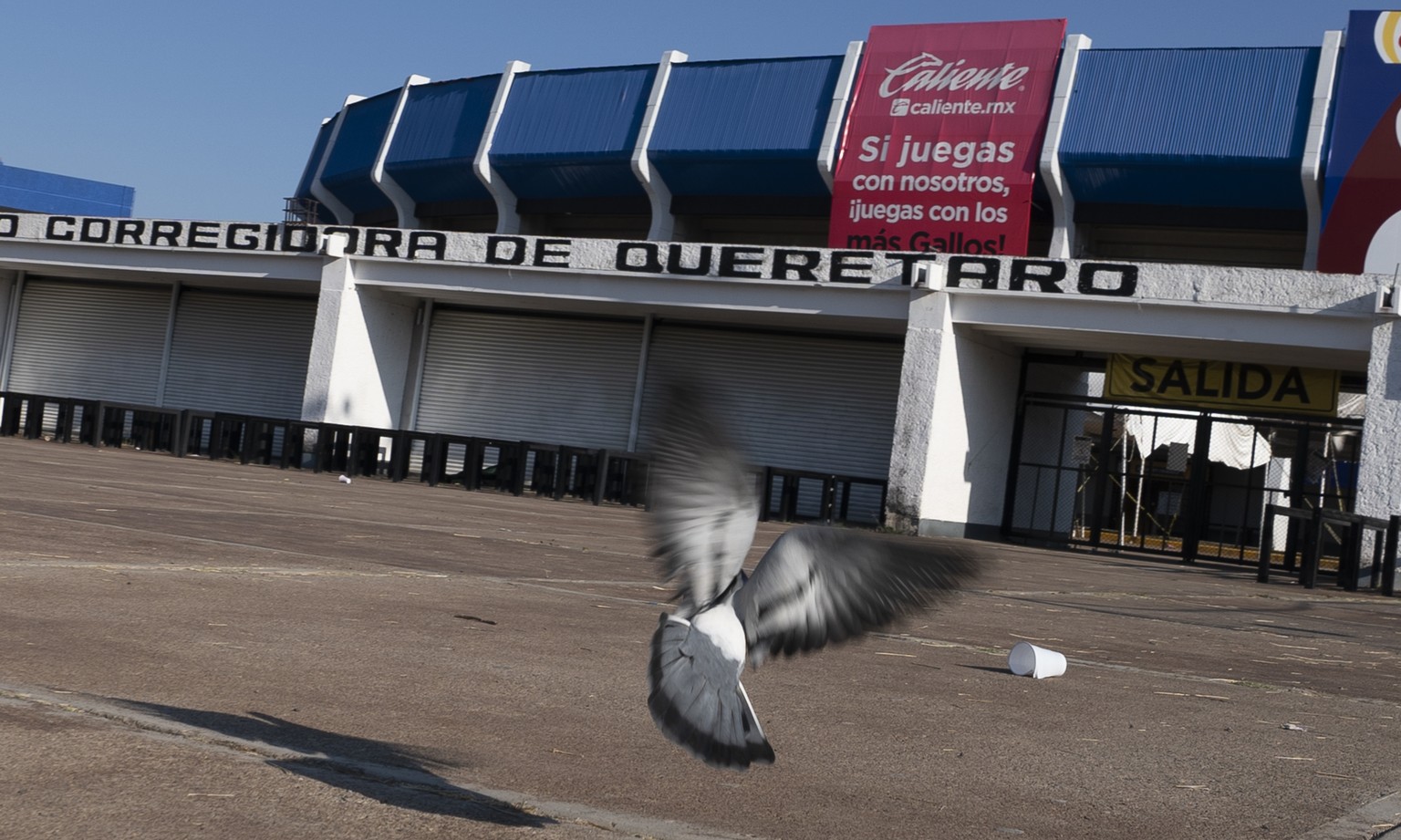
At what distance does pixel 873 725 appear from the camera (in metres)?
5.06

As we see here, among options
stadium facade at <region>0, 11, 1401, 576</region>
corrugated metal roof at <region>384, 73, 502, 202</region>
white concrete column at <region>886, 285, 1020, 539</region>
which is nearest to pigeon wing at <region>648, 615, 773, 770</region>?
stadium facade at <region>0, 11, 1401, 576</region>

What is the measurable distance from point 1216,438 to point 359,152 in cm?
2221

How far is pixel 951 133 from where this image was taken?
27.0 m

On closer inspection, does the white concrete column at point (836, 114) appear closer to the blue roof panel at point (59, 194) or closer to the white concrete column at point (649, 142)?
the white concrete column at point (649, 142)

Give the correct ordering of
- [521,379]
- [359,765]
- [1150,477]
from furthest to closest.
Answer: [521,379]
[1150,477]
[359,765]

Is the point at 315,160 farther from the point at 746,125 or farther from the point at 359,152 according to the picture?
the point at 746,125

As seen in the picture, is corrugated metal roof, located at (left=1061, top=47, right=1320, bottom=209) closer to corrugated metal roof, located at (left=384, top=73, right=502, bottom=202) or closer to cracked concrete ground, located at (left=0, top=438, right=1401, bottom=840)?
corrugated metal roof, located at (left=384, top=73, right=502, bottom=202)

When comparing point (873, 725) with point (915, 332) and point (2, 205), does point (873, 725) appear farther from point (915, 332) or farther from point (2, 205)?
point (2, 205)

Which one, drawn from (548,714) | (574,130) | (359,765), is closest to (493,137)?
(574,130)

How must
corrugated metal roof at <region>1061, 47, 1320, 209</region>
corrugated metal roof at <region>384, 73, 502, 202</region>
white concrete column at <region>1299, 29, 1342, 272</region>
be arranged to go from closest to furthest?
1. white concrete column at <region>1299, 29, 1342, 272</region>
2. corrugated metal roof at <region>1061, 47, 1320, 209</region>
3. corrugated metal roof at <region>384, 73, 502, 202</region>

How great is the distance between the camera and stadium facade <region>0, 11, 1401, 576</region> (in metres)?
22.8

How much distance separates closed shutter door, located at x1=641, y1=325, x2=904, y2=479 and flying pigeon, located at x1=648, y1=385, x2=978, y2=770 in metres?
23.8

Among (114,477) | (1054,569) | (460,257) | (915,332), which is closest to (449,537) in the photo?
(114,477)

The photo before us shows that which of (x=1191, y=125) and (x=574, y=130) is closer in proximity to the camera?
(x=1191, y=125)
